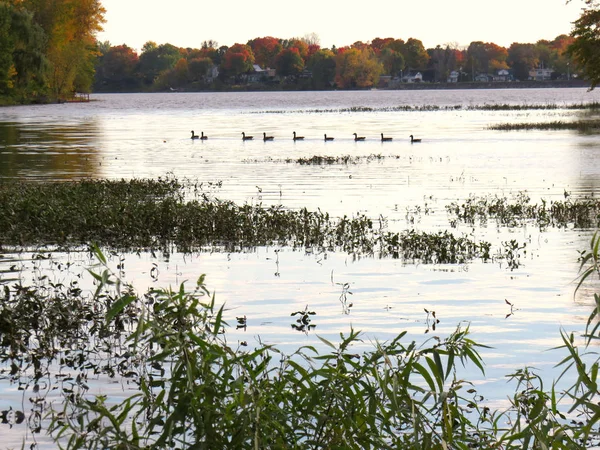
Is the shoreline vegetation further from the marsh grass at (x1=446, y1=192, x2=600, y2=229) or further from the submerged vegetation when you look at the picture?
the submerged vegetation

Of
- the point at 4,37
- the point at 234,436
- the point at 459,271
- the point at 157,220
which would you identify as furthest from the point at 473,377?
the point at 4,37

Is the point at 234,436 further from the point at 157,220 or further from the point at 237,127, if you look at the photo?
the point at 237,127

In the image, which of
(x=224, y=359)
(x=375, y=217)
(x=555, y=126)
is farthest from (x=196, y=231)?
(x=555, y=126)

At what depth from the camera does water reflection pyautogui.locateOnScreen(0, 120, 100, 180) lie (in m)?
33.4

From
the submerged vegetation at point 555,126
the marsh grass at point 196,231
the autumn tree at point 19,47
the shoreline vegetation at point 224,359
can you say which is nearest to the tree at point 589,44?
the submerged vegetation at point 555,126

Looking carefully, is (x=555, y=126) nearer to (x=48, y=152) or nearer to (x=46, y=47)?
(x=48, y=152)

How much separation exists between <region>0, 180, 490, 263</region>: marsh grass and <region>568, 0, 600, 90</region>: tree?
4672cm

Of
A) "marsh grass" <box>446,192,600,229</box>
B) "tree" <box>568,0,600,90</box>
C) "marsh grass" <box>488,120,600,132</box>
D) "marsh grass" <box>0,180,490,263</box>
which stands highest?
"tree" <box>568,0,600,90</box>

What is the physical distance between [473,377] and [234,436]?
4661 mm

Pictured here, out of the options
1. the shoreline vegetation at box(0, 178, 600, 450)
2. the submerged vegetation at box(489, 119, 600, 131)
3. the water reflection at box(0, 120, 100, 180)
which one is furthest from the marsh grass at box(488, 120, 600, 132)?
the shoreline vegetation at box(0, 178, 600, 450)

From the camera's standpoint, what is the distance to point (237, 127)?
71.4 m

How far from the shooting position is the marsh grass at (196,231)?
16516 mm

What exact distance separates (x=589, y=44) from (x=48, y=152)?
3815cm

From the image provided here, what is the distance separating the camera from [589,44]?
2468 inches
